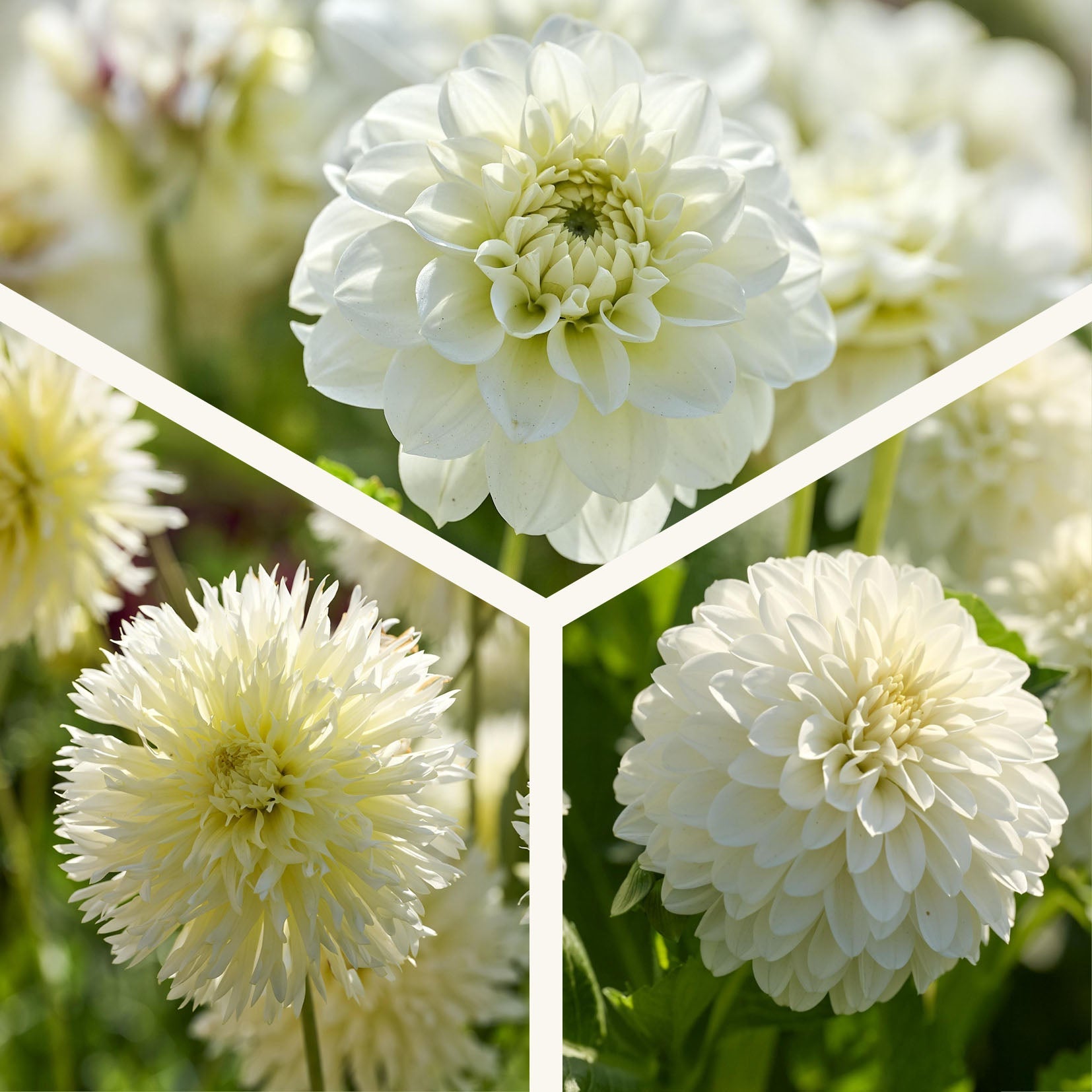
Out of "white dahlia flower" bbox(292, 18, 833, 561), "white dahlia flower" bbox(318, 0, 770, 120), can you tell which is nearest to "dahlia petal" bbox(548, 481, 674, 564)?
"white dahlia flower" bbox(292, 18, 833, 561)

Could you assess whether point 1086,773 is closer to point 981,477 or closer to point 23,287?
point 981,477

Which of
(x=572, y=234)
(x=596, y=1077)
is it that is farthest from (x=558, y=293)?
(x=596, y=1077)

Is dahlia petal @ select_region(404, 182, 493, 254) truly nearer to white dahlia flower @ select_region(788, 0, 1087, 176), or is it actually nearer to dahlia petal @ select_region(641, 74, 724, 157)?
dahlia petal @ select_region(641, 74, 724, 157)

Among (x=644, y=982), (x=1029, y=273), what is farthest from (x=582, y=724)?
(x=1029, y=273)

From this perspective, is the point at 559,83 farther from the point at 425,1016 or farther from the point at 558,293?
the point at 425,1016

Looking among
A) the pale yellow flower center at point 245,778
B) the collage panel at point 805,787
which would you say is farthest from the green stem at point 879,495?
the pale yellow flower center at point 245,778

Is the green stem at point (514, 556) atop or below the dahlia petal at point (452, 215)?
below

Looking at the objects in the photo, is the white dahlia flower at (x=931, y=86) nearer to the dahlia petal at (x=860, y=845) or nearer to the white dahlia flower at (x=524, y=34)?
the white dahlia flower at (x=524, y=34)
